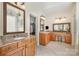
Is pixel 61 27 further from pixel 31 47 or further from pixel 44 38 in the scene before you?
pixel 31 47

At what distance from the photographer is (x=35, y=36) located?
7.09 ft

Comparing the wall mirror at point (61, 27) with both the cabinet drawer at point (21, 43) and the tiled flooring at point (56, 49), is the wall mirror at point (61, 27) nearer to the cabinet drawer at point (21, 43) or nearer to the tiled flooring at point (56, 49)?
the tiled flooring at point (56, 49)

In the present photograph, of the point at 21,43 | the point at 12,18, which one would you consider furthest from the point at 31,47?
the point at 12,18

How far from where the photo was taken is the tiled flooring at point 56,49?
176 centimetres

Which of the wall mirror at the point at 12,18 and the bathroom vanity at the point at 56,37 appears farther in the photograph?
the bathroom vanity at the point at 56,37

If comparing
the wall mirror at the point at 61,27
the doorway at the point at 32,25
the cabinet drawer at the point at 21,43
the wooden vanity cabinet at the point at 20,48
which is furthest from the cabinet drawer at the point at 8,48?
the wall mirror at the point at 61,27

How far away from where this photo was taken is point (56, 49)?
73.8 inches

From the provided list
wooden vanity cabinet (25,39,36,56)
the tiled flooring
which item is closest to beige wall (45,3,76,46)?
the tiled flooring

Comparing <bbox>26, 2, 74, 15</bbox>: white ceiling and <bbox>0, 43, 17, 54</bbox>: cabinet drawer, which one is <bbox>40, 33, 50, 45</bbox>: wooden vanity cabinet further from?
<bbox>0, 43, 17, 54</bbox>: cabinet drawer

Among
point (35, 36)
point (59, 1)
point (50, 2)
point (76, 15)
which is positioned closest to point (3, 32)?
point (35, 36)

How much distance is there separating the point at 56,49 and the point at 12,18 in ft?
3.48

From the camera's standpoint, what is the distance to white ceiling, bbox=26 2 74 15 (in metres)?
1.71

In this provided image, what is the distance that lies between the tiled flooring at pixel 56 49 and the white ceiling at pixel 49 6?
2.22 ft

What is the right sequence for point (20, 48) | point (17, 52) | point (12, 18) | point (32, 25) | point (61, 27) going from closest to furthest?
1. point (17, 52)
2. point (20, 48)
3. point (12, 18)
4. point (61, 27)
5. point (32, 25)
